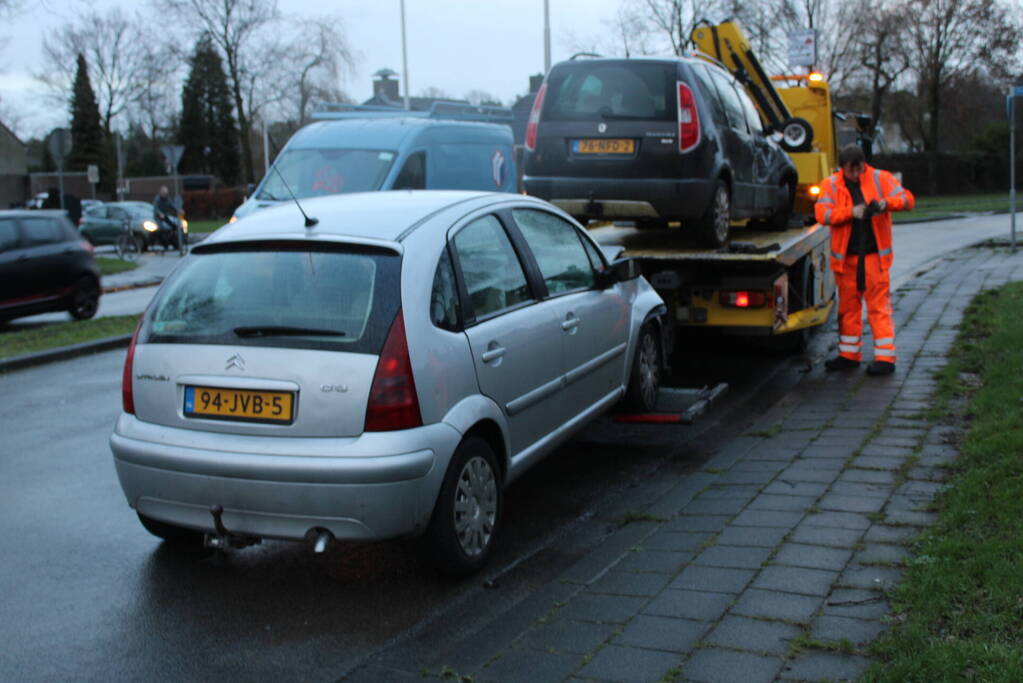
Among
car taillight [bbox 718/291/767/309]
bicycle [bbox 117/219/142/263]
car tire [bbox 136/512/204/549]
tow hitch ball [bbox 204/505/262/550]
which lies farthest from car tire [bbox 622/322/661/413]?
bicycle [bbox 117/219/142/263]

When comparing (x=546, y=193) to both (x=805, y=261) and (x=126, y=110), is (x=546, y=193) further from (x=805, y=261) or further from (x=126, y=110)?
(x=126, y=110)

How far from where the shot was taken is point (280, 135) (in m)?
78.7

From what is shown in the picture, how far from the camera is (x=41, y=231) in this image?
14.6m

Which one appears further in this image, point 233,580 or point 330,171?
point 330,171

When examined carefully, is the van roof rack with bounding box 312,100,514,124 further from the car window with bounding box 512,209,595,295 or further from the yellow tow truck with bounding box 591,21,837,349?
the car window with bounding box 512,209,595,295

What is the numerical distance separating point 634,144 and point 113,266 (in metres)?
19.5

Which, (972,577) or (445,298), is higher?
(445,298)

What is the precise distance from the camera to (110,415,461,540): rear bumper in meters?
4.32

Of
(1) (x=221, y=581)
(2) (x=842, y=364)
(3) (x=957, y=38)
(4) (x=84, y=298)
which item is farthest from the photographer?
(3) (x=957, y=38)

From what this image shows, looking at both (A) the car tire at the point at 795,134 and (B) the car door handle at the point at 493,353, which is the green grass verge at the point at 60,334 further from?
(A) the car tire at the point at 795,134

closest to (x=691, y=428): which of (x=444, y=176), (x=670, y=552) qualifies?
(x=670, y=552)

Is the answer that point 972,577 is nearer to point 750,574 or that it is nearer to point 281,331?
point 750,574

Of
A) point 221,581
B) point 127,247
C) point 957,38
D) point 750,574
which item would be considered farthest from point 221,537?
point 957,38

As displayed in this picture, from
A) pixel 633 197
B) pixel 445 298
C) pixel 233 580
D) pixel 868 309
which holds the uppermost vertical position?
pixel 633 197
